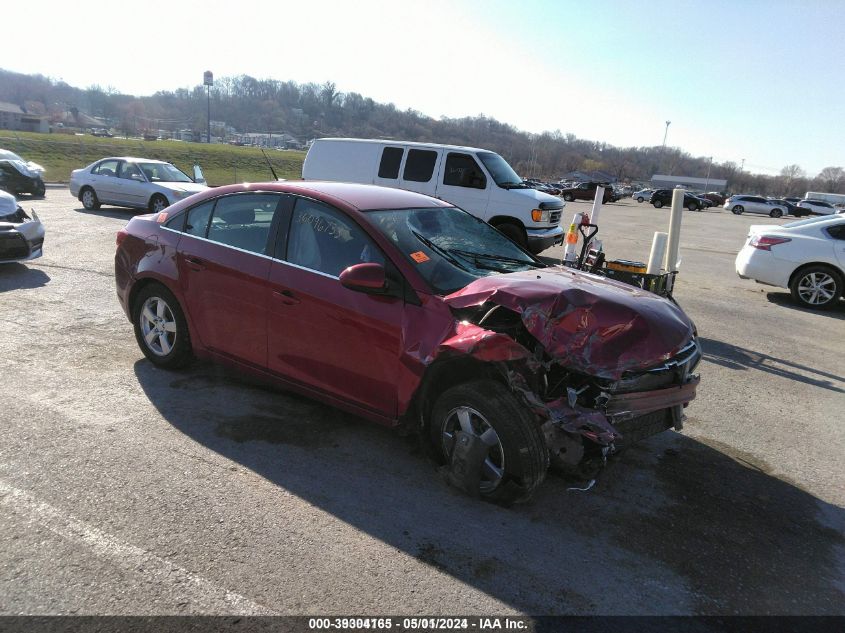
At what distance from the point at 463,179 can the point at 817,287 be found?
255 inches

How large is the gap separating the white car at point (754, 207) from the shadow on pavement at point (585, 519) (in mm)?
51658

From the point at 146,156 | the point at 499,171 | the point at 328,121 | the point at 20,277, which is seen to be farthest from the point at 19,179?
the point at 328,121

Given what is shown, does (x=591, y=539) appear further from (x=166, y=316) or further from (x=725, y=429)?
(x=166, y=316)

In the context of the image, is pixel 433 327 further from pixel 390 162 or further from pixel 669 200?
pixel 669 200

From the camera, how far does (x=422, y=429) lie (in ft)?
11.9

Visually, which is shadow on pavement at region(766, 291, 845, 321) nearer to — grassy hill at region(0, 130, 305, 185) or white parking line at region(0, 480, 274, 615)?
white parking line at region(0, 480, 274, 615)

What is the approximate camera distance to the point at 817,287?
9656 millimetres

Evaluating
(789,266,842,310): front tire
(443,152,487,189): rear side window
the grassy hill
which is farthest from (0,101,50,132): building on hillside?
(789,266,842,310): front tire

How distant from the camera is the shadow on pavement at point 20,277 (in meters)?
7.59

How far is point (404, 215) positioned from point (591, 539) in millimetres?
2429

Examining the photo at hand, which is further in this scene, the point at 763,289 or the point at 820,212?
the point at 820,212

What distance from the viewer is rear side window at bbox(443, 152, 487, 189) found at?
11633 mm

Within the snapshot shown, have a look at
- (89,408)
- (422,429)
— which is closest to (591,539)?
(422,429)

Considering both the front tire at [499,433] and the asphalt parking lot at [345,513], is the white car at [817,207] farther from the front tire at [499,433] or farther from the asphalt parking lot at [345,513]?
the front tire at [499,433]
